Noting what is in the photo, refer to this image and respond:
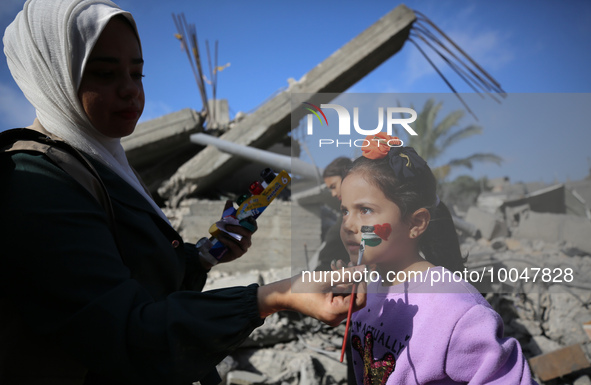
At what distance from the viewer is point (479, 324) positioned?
109cm

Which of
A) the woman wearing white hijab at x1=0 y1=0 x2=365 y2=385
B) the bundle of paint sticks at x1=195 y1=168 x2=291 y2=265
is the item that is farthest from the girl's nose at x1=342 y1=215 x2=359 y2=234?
the woman wearing white hijab at x1=0 y1=0 x2=365 y2=385

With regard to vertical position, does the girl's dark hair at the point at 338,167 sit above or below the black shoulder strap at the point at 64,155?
above

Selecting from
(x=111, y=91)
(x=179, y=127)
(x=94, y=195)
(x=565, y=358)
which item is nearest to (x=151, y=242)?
(x=94, y=195)

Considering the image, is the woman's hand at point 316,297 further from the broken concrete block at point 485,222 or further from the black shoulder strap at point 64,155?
the broken concrete block at point 485,222

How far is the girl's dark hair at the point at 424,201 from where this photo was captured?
1.22 metres

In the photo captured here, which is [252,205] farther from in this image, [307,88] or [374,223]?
[307,88]

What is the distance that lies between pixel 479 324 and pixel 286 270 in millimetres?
4455

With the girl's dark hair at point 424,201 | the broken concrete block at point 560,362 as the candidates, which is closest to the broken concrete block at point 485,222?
the girl's dark hair at point 424,201

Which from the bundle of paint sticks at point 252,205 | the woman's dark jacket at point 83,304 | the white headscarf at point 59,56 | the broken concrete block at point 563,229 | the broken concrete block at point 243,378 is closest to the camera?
the woman's dark jacket at point 83,304

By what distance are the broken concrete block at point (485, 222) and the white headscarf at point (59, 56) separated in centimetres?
151

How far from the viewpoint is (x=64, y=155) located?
0.98 m

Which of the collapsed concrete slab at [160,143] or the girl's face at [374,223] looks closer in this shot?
the girl's face at [374,223]

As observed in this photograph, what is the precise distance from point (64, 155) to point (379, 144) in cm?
Result: 94

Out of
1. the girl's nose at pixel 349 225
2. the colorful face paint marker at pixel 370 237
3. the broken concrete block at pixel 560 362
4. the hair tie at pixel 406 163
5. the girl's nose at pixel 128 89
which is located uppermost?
the girl's nose at pixel 128 89
